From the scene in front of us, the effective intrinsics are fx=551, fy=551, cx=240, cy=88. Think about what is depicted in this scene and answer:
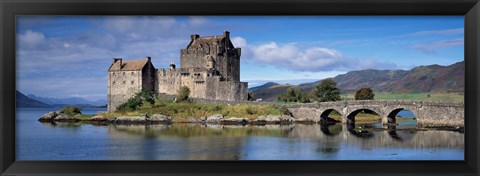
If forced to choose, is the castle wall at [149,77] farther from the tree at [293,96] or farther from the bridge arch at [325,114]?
the bridge arch at [325,114]

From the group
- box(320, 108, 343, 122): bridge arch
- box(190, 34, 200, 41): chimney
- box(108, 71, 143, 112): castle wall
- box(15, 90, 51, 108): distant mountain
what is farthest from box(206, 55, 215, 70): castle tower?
box(15, 90, 51, 108): distant mountain

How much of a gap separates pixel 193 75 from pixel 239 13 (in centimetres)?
1958

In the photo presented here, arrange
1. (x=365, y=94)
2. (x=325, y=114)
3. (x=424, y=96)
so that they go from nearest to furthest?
(x=424, y=96) < (x=325, y=114) < (x=365, y=94)

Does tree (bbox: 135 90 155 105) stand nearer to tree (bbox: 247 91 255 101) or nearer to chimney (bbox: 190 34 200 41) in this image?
chimney (bbox: 190 34 200 41)

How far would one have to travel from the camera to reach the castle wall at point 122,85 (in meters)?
25.2

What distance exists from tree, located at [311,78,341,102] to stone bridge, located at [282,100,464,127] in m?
0.80

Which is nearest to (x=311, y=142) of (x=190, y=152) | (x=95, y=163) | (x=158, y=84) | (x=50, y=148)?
(x=190, y=152)

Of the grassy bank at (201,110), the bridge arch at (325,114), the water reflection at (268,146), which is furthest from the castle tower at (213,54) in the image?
the water reflection at (268,146)

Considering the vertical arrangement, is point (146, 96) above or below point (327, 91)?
below

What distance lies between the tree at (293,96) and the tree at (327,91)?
71 cm

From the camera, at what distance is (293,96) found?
2672cm

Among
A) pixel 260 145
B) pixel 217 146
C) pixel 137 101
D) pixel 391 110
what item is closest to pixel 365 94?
pixel 391 110

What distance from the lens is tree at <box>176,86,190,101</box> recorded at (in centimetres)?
2491

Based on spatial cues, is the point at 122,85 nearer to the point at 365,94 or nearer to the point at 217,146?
the point at 365,94
